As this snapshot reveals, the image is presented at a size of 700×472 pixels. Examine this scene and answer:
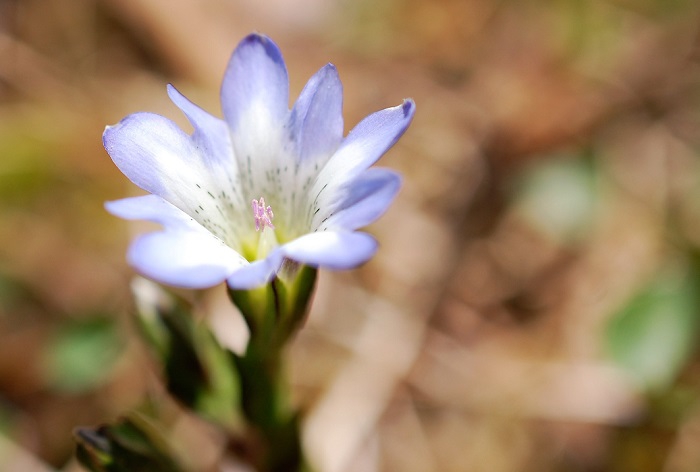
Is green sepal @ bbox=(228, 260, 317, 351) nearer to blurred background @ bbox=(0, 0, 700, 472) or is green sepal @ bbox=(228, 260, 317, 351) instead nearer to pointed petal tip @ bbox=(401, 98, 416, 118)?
pointed petal tip @ bbox=(401, 98, 416, 118)

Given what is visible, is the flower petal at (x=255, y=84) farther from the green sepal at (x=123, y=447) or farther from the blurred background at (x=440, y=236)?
the blurred background at (x=440, y=236)

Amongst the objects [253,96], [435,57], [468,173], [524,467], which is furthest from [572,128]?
[253,96]

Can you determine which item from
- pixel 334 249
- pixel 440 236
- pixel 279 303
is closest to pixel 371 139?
pixel 334 249

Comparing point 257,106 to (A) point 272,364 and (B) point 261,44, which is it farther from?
(A) point 272,364

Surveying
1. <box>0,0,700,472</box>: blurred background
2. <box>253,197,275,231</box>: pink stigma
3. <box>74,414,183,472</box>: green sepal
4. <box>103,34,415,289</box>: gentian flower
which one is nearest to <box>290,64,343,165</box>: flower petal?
<box>103,34,415,289</box>: gentian flower

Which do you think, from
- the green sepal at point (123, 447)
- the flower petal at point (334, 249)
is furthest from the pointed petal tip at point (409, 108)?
the green sepal at point (123, 447)

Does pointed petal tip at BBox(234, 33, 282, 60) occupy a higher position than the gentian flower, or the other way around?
pointed petal tip at BBox(234, 33, 282, 60)
